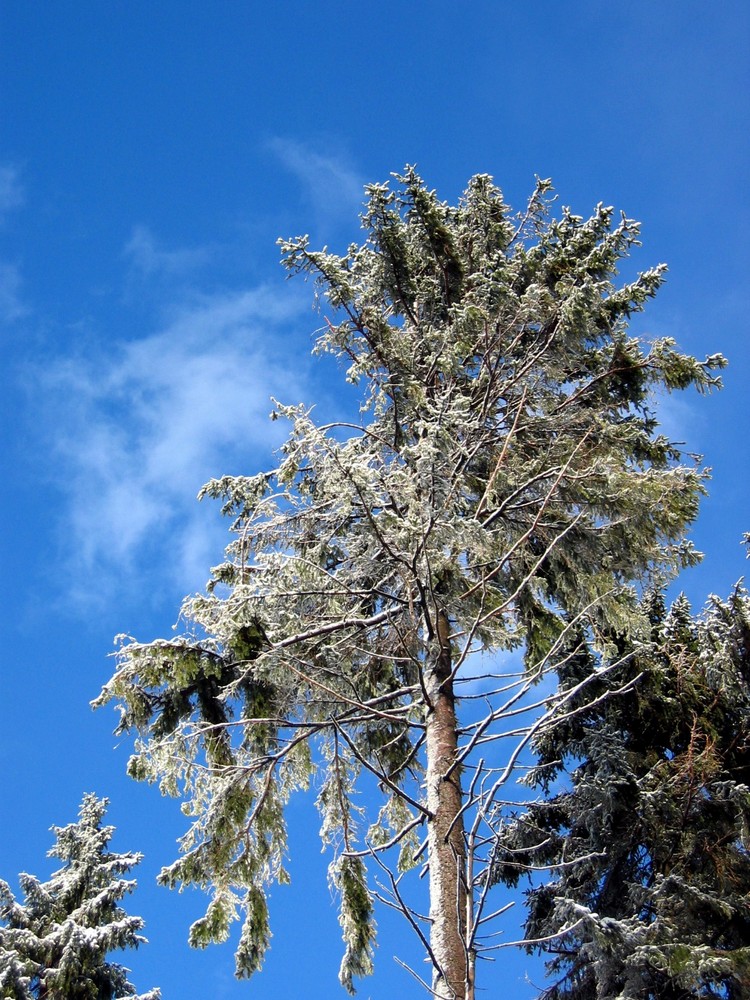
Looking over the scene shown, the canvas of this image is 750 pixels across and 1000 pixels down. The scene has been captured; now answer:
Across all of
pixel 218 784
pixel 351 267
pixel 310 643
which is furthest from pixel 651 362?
pixel 218 784

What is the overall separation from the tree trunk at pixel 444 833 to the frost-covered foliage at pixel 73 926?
7388 mm

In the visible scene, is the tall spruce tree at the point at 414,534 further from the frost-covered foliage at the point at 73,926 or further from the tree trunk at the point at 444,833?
the frost-covered foliage at the point at 73,926

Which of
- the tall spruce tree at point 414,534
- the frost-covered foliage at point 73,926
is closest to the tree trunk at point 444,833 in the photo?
the tall spruce tree at point 414,534

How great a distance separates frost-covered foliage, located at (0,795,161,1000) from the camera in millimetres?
11492

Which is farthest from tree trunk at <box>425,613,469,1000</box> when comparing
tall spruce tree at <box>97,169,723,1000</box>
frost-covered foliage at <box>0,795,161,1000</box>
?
frost-covered foliage at <box>0,795,161,1000</box>

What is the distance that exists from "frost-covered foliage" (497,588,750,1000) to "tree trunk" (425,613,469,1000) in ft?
5.40

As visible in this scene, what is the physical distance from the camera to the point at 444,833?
19.6ft

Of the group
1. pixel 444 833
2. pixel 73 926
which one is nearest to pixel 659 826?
pixel 444 833

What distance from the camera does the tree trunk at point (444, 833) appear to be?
202 inches

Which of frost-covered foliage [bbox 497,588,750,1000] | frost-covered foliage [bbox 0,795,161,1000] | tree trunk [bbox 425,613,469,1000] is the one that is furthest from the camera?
frost-covered foliage [bbox 0,795,161,1000]

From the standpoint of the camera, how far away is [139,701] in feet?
26.9

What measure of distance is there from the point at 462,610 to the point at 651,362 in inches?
Answer: 175

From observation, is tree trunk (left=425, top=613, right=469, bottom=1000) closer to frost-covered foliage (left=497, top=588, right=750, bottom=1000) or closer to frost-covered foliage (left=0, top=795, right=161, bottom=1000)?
frost-covered foliage (left=497, top=588, right=750, bottom=1000)

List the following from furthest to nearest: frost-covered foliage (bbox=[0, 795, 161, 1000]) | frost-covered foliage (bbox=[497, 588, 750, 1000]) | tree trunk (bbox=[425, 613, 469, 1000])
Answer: frost-covered foliage (bbox=[0, 795, 161, 1000]) → frost-covered foliage (bbox=[497, 588, 750, 1000]) → tree trunk (bbox=[425, 613, 469, 1000])
